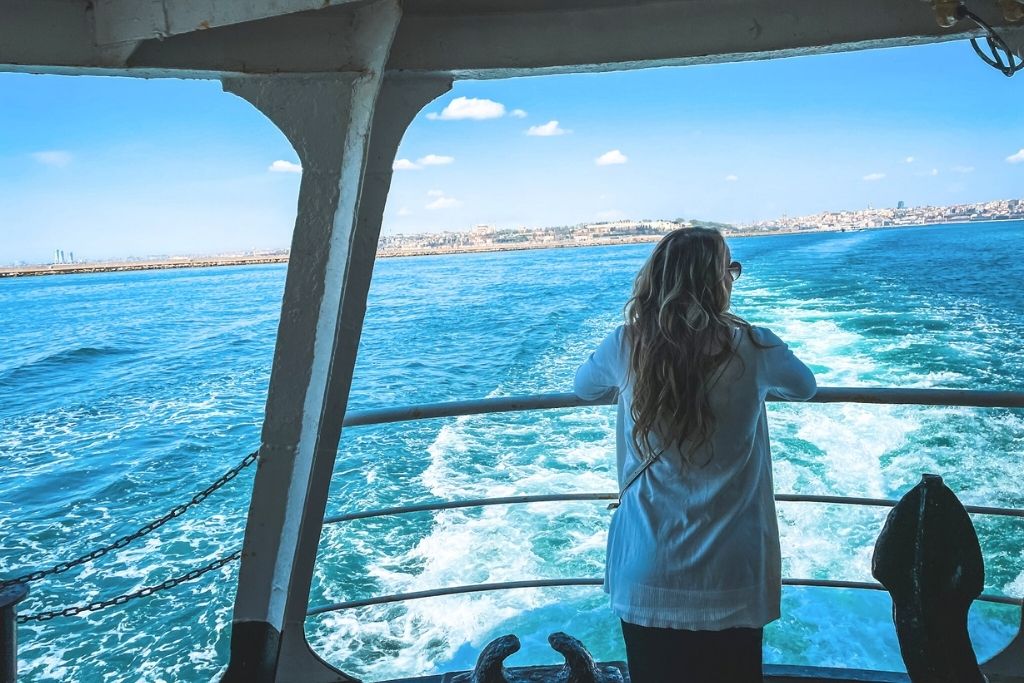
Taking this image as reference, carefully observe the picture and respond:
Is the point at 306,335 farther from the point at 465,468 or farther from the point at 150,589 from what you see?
the point at 465,468

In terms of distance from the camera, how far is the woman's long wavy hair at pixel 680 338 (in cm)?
108

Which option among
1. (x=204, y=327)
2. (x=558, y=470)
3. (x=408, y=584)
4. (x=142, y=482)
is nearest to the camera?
(x=408, y=584)

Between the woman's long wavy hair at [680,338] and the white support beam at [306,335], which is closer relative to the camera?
the woman's long wavy hair at [680,338]

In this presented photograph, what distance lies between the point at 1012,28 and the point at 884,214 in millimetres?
35764

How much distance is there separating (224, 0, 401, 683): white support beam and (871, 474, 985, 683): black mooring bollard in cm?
131

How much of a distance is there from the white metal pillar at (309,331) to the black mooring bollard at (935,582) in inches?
51.6

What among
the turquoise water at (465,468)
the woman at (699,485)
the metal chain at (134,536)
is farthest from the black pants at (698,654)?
the turquoise water at (465,468)

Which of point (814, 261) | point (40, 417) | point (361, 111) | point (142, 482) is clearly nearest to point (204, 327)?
point (40, 417)

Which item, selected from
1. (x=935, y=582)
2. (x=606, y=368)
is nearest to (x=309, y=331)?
(x=606, y=368)

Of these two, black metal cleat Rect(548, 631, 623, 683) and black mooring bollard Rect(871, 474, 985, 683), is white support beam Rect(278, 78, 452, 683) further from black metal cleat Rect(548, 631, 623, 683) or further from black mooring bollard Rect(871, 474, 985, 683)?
black mooring bollard Rect(871, 474, 985, 683)

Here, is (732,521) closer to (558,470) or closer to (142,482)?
(558,470)

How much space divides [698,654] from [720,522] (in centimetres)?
21

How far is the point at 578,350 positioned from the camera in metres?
15.7

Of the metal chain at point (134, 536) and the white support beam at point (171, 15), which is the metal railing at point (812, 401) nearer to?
the metal chain at point (134, 536)
